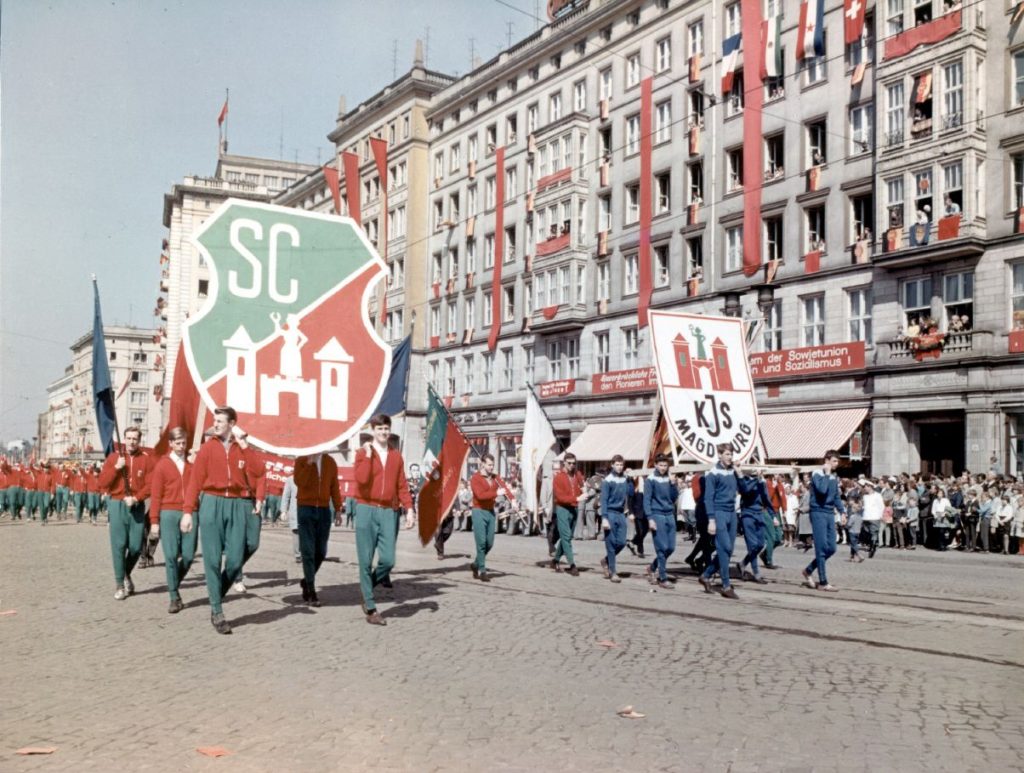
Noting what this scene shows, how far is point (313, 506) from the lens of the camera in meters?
11.9

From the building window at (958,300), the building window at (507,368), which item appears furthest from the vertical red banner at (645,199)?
the building window at (958,300)

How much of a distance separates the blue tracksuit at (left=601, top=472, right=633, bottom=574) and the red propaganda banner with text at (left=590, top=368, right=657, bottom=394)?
24302 millimetres

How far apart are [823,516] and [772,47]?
2564 centimetres

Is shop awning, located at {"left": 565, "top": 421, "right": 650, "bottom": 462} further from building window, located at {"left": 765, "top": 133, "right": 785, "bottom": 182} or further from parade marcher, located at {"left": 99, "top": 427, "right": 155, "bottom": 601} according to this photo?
parade marcher, located at {"left": 99, "top": 427, "right": 155, "bottom": 601}

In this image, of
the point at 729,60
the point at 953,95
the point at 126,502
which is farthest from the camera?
the point at 729,60

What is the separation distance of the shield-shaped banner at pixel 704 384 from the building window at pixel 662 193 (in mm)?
24973

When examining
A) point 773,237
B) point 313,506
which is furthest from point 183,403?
point 773,237

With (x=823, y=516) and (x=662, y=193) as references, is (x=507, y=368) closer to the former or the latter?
(x=662, y=193)

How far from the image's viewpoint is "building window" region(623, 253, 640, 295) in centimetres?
4284

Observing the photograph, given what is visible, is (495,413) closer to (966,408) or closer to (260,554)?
(966,408)

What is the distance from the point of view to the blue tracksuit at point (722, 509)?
13.3 meters

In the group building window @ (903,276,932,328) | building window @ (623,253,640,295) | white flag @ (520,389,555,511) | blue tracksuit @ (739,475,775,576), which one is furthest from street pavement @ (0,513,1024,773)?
building window @ (623,253,640,295)

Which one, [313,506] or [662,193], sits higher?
[662,193]

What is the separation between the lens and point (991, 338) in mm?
28500
